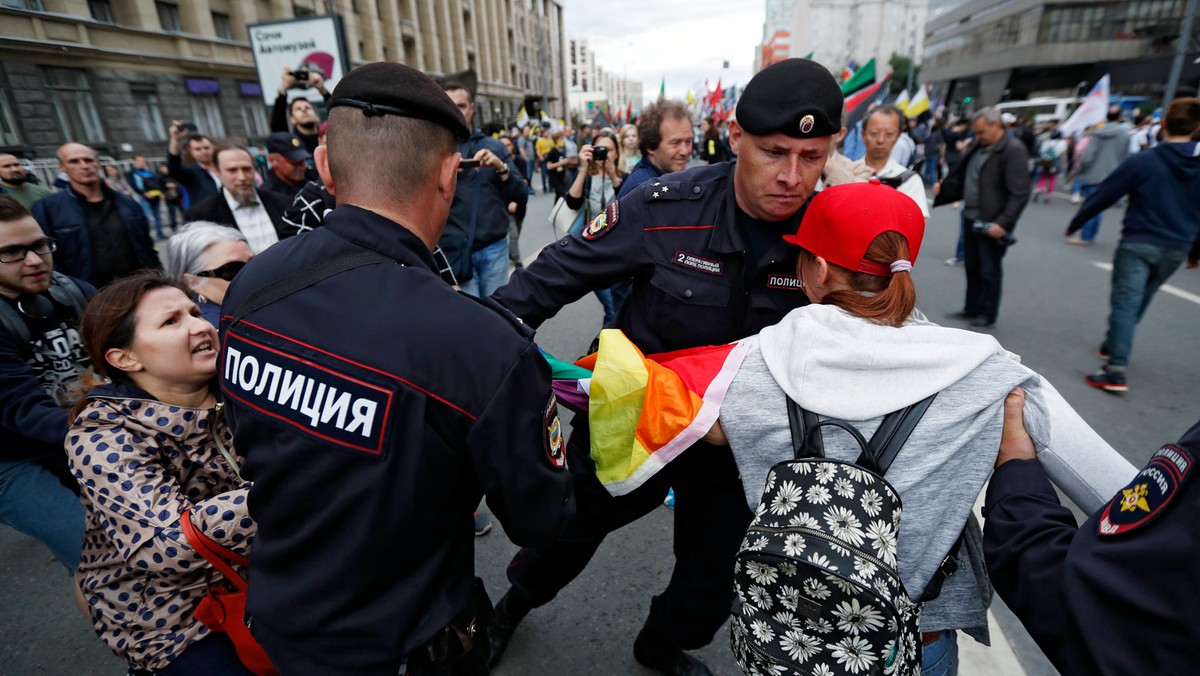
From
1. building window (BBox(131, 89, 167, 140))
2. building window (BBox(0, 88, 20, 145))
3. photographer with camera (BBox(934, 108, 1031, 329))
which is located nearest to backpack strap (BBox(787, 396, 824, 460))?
photographer with camera (BBox(934, 108, 1031, 329))

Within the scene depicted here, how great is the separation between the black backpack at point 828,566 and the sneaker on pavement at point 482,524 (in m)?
2.18

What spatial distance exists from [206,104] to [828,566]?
26.8 metres

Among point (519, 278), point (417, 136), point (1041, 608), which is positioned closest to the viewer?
point (1041, 608)

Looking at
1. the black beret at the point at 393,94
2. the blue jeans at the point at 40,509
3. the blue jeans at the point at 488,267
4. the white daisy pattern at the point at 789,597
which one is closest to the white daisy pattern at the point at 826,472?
the white daisy pattern at the point at 789,597

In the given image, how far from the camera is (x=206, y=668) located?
5.38 feet

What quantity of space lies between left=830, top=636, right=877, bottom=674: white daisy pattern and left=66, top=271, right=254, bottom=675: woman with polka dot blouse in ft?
4.65

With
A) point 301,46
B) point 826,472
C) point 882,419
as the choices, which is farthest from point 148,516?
point 301,46

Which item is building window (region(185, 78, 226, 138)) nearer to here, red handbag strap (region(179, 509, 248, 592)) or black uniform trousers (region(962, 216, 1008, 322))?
black uniform trousers (region(962, 216, 1008, 322))

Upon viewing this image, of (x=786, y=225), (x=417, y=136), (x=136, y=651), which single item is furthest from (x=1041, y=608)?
(x=136, y=651)

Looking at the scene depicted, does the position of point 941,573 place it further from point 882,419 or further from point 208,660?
point 208,660

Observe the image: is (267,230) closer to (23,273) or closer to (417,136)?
(23,273)

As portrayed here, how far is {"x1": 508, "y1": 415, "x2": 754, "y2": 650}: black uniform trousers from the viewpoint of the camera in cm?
196

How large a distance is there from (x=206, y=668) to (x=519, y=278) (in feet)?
4.83

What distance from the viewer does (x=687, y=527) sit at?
2.09 metres
